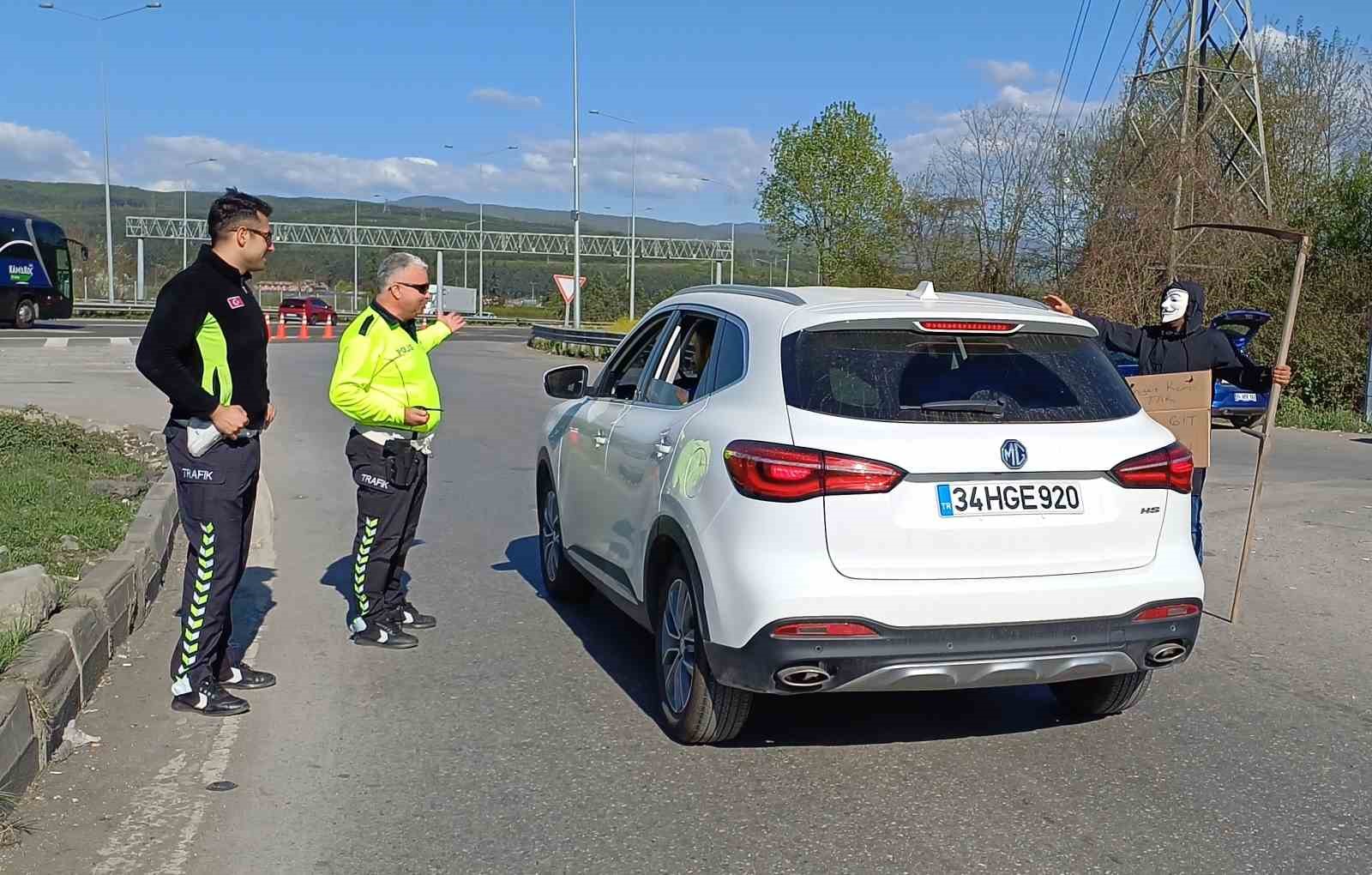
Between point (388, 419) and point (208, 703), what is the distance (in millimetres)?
1551

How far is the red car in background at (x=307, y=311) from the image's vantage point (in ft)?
209

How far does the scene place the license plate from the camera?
4555mm

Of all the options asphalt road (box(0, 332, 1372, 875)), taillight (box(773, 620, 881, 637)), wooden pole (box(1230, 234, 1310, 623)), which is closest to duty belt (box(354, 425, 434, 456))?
asphalt road (box(0, 332, 1372, 875))

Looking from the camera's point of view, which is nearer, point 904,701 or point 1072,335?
point 1072,335

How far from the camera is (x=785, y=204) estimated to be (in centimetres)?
5106

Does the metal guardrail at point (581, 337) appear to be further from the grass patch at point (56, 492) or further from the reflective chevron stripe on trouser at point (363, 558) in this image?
the reflective chevron stripe on trouser at point (363, 558)

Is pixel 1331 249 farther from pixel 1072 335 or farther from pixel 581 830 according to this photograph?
pixel 581 830

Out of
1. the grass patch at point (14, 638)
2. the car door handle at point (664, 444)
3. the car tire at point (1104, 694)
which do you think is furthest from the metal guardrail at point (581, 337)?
the car tire at point (1104, 694)

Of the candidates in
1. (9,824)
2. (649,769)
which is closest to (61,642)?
(9,824)

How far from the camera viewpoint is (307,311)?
6294cm

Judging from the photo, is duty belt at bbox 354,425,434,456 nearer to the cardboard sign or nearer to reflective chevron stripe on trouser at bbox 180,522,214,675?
reflective chevron stripe on trouser at bbox 180,522,214,675

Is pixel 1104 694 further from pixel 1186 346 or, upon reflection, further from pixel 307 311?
pixel 307 311

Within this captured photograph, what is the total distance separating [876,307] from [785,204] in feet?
154

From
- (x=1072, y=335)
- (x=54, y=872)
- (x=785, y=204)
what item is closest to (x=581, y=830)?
(x=54, y=872)
